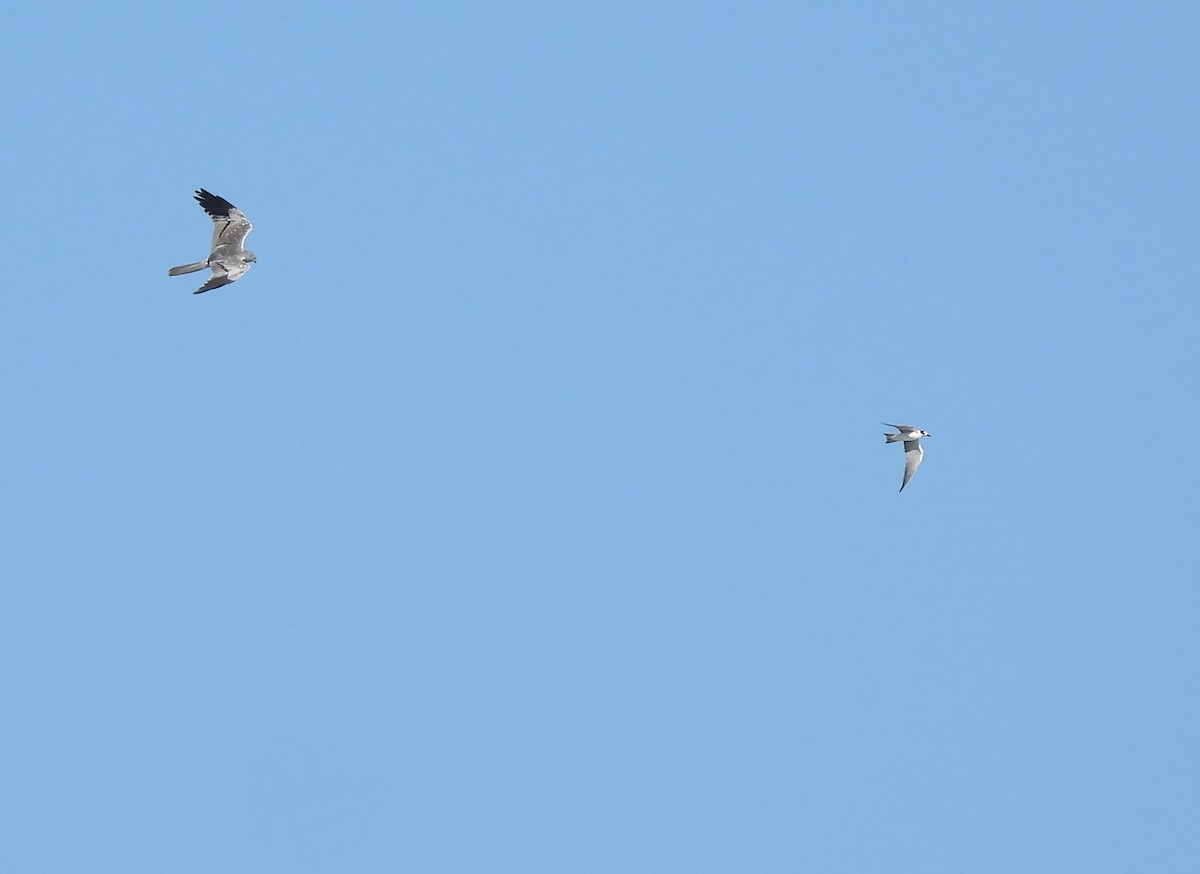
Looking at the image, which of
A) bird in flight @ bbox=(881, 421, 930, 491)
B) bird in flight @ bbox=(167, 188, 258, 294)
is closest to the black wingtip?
bird in flight @ bbox=(167, 188, 258, 294)

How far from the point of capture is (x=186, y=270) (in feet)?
290

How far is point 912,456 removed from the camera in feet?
334

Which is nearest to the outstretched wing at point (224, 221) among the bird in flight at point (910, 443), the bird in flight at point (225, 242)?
the bird in flight at point (225, 242)

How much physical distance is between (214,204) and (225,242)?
1757mm

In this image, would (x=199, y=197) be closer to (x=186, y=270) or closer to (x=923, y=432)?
(x=186, y=270)

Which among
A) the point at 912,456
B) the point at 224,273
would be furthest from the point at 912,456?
the point at 224,273

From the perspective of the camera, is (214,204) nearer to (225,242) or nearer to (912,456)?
(225,242)

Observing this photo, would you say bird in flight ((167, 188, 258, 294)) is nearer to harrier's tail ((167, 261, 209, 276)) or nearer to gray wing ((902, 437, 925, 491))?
harrier's tail ((167, 261, 209, 276))

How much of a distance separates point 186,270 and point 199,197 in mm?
3702

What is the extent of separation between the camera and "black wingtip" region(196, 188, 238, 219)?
296 feet

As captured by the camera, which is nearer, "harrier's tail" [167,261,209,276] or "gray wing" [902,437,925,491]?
"harrier's tail" [167,261,209,276]

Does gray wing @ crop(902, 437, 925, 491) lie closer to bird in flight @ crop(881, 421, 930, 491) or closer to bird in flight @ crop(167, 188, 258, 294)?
bird in flight @ crop(881, 421, 930, 491)

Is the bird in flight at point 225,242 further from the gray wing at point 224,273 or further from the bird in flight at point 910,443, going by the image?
the bird in flight at point 910,443

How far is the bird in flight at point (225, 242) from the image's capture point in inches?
3519
